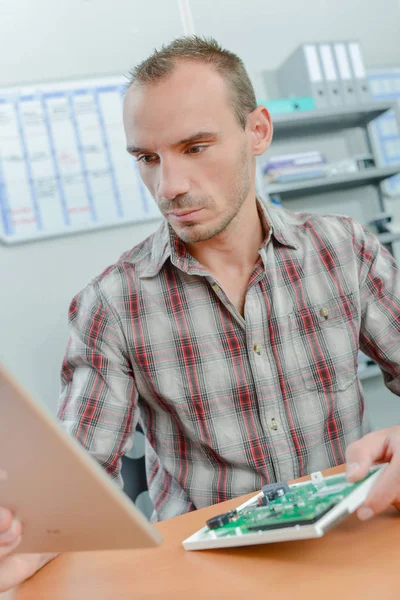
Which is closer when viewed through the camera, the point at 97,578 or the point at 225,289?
the point at 97,578

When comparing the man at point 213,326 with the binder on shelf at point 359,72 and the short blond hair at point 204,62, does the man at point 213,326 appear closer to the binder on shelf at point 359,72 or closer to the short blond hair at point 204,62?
the short blond hair at point 204,62

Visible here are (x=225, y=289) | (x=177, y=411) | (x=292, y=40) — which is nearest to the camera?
(x=177, y=411)

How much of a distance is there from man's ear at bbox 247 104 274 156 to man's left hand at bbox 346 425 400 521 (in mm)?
851

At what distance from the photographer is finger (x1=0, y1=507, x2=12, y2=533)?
1.86 ft

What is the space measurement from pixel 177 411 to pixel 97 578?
20.2 inches

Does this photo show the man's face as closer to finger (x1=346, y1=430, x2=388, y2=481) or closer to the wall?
finger (x1=346, y1=430, x2=388, y2=481)

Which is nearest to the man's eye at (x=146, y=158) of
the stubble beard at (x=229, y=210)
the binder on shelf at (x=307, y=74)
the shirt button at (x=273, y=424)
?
the stubble beard at (x=229, y=210)

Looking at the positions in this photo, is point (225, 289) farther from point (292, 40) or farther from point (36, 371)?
point (292, 40)

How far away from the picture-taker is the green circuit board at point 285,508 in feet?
1.81

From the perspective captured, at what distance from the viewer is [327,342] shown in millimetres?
1208

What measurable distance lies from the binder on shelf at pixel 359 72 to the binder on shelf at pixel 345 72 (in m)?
0.02

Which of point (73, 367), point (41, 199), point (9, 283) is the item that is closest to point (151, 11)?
point (41, 199)

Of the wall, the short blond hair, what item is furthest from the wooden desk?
the wall

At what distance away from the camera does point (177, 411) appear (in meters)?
1.14
